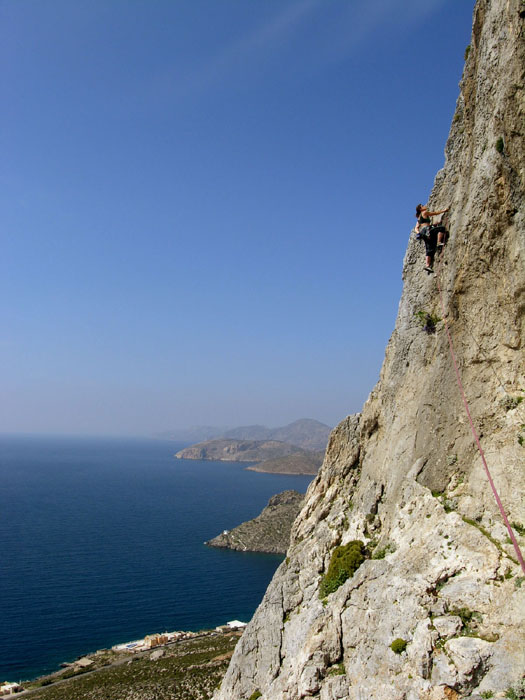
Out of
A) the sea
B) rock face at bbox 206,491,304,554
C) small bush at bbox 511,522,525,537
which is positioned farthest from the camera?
rock face at bbox 206,491,304,554

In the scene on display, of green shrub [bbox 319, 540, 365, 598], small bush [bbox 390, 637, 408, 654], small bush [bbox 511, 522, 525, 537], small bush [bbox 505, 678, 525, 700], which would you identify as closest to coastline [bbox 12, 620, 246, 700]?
green shrub [bbox 319, 540, 365, 598]

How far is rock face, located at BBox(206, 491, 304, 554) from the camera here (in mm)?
112750

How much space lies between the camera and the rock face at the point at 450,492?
12.5 metres

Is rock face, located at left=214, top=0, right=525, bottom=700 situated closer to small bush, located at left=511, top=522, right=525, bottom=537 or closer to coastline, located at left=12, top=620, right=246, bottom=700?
small bush, located at left=511, top=522, right=525, bottom=537

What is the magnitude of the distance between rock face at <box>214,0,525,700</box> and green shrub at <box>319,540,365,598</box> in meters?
0.59

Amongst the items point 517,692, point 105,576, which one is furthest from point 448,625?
point 105,576

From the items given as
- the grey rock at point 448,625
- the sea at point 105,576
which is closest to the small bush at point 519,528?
the grey rock at point 448,625

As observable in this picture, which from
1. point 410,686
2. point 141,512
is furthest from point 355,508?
point 141,512

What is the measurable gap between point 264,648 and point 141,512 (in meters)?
130

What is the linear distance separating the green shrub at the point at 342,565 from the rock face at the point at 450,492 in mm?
587

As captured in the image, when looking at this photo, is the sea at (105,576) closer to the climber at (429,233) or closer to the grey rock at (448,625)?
the grey rock at (448,625)

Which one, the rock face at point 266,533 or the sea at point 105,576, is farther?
the rock face at point 266,533

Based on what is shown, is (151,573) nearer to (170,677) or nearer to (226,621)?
(226,621)

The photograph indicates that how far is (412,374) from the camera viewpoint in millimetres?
19812
